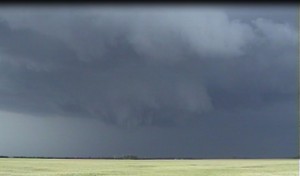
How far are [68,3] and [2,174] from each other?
1029 inches

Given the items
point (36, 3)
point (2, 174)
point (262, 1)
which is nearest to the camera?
point (262, 1)

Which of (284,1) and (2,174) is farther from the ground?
(284,1)

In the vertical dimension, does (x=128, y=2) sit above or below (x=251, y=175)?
above

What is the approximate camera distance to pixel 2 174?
2739 cm

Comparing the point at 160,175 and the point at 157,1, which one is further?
the point at 160,175

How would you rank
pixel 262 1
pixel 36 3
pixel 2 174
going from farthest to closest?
1. pixel 2 174
2. pixel 36 3
3. pixel 262 1

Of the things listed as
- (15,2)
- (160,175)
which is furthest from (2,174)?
(15,2)

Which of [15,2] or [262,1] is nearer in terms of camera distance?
[262,1]

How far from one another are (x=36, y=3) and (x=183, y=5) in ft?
3.40

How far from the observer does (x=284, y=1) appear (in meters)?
3.31

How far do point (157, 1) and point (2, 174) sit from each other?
86.2 ft

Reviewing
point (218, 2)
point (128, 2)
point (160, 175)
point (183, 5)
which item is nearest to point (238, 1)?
point (218, 2)

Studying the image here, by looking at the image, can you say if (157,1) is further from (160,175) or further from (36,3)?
(160,175)

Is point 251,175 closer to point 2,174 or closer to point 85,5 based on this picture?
point 2,174
